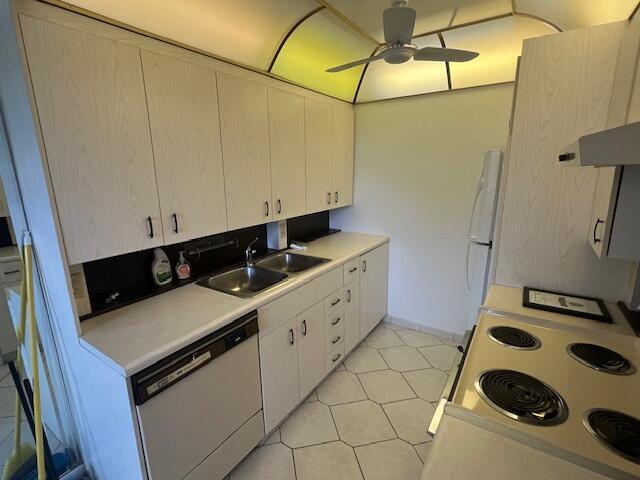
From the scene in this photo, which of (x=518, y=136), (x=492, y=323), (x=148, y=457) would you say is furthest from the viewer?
(x=518, y=136)

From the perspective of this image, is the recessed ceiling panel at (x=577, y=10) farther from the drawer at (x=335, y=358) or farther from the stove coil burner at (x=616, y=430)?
the drawer at (x=335, y=358)

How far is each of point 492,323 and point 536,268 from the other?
1.82 feet

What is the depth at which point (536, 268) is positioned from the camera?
1.81 m

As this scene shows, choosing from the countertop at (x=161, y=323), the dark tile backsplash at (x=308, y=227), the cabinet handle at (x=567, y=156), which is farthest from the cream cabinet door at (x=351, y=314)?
the cabinet handle at (x=567, y=156)

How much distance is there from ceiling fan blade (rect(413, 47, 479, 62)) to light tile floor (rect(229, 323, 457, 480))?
2.20 m

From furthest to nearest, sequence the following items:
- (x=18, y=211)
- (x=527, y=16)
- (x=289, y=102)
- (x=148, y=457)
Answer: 1. (x=289, y=102)
2. (x=527, y=16)
3. (x=18, y=211)
4. (x=148, y=457)

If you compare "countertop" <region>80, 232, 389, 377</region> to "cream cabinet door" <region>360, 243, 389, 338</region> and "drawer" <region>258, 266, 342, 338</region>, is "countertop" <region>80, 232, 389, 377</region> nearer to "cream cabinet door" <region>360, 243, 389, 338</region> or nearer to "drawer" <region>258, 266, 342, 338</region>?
"drawer" <region>258, 266, 342, 338</region>

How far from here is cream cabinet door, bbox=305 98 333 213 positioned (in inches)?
102

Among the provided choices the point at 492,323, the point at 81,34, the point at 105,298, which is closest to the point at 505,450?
the point at 492,323

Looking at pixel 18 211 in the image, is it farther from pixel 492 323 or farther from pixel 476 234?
pixel 476 234

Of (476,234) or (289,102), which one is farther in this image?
(476,234)

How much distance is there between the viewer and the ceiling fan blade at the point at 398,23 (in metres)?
1.38

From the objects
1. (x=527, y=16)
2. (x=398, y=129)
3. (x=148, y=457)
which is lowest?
(x=148, y=457)

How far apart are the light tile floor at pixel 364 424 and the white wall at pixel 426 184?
563mm
